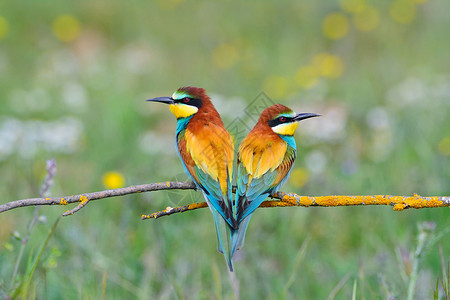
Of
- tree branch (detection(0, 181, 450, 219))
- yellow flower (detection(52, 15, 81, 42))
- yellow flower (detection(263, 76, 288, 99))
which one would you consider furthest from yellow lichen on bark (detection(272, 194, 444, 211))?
yellow flower (detection(52, 15, 81, 42))

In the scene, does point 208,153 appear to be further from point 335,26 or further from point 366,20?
point 366,20

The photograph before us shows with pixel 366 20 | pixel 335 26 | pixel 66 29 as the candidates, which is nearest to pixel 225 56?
pixel 335 26

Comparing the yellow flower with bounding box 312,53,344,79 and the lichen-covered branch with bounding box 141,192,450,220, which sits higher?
the yellow flower with bounding box 312,53,344,79

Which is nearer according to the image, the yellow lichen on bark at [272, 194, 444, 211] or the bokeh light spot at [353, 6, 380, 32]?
the yellow lichen on bark at [272, 194, 444, 211]

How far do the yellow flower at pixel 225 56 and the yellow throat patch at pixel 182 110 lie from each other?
4.57 meters

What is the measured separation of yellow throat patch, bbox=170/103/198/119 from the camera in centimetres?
112

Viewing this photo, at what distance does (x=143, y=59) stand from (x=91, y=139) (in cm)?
215

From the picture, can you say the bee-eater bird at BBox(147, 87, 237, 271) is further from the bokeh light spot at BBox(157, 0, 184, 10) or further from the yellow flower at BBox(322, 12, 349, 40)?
the bokeh light spot at BBox(157, 0, 184, 10)

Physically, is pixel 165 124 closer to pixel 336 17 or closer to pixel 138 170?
pixel 138 170

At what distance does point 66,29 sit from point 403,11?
12.0 feet

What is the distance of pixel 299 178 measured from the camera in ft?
10.3

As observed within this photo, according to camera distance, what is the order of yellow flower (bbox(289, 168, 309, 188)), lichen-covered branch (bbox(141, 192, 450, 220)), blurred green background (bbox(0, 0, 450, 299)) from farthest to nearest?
1. yellow flower (bbox(289, 168, 309, 188))
2. blurred green background (bbox(0, 0, 450, 299))
3. lichen-covered branch (bbox(141, 192, 450, 220))

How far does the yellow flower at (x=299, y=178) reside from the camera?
305 cm

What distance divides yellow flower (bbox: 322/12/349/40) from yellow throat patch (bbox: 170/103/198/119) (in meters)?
5.17
